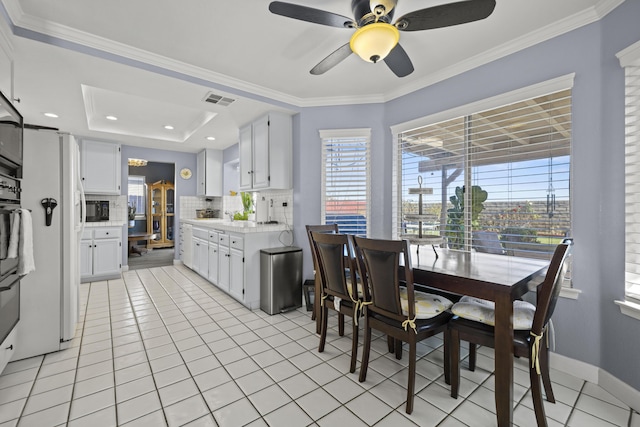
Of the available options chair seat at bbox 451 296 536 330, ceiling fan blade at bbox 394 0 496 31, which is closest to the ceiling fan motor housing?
ceiling fan blade at bbox 394 0 496 31

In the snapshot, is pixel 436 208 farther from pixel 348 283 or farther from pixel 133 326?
pixel 133 326

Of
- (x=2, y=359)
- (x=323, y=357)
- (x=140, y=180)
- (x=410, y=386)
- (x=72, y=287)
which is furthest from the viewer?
(x=140, y=180)

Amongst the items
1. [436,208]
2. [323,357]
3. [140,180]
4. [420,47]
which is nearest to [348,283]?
[323,357]

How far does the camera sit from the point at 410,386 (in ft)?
5.56

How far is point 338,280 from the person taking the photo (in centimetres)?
224

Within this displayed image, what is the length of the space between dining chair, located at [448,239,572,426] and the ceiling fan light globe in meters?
1.46

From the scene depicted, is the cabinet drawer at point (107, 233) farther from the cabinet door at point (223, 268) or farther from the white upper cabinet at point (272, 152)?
the white upper cabinet at point (272, 152)

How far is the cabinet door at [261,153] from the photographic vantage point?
12.1ft

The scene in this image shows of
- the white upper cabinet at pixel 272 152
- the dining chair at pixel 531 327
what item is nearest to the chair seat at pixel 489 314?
the dining chair at pixel 531 327

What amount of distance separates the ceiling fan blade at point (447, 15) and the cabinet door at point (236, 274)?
276cm

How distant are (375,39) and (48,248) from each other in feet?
9.62

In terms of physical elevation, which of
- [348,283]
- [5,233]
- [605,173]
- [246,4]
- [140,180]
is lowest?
[348,283]

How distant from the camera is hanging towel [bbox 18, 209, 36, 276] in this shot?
1943 millimetres

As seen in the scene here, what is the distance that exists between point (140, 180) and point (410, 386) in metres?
9.19
